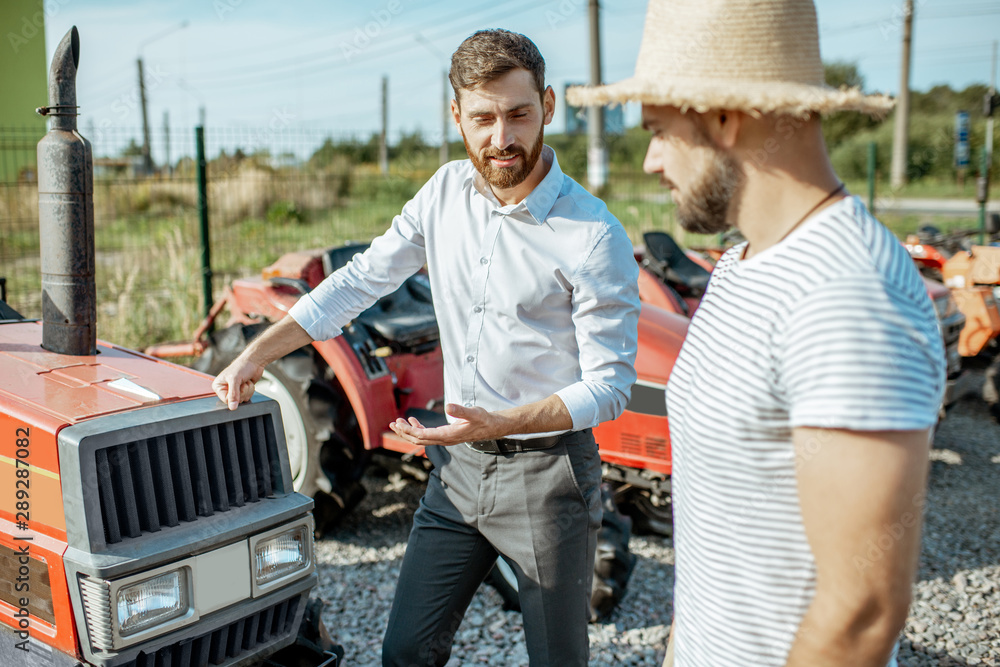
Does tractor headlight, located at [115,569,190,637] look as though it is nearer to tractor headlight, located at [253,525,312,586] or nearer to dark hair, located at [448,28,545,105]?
tractor headlight, located at [253,525,312,586]

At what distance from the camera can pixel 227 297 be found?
4391 mm

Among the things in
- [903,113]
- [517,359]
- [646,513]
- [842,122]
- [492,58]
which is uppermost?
[842,122]

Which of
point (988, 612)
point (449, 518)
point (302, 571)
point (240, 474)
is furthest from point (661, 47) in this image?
point (988, 612)

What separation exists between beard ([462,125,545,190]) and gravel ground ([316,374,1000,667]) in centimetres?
188

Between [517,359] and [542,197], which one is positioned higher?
[542,197]

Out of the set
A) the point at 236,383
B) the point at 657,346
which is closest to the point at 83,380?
the point at 236,383

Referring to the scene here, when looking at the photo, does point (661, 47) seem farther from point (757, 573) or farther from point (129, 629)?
point (129, 629)

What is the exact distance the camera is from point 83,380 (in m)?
2.25

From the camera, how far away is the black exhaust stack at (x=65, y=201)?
2383 millimetres

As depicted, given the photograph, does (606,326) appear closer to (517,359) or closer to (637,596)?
(517,359)

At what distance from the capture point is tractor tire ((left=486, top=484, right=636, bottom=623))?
3314 mm

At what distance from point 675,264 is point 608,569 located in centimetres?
234

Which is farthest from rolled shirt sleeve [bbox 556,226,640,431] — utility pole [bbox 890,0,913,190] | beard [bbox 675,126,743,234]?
utility pole [bbox 890,0,913,190]

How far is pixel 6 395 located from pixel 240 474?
1.94 feet
